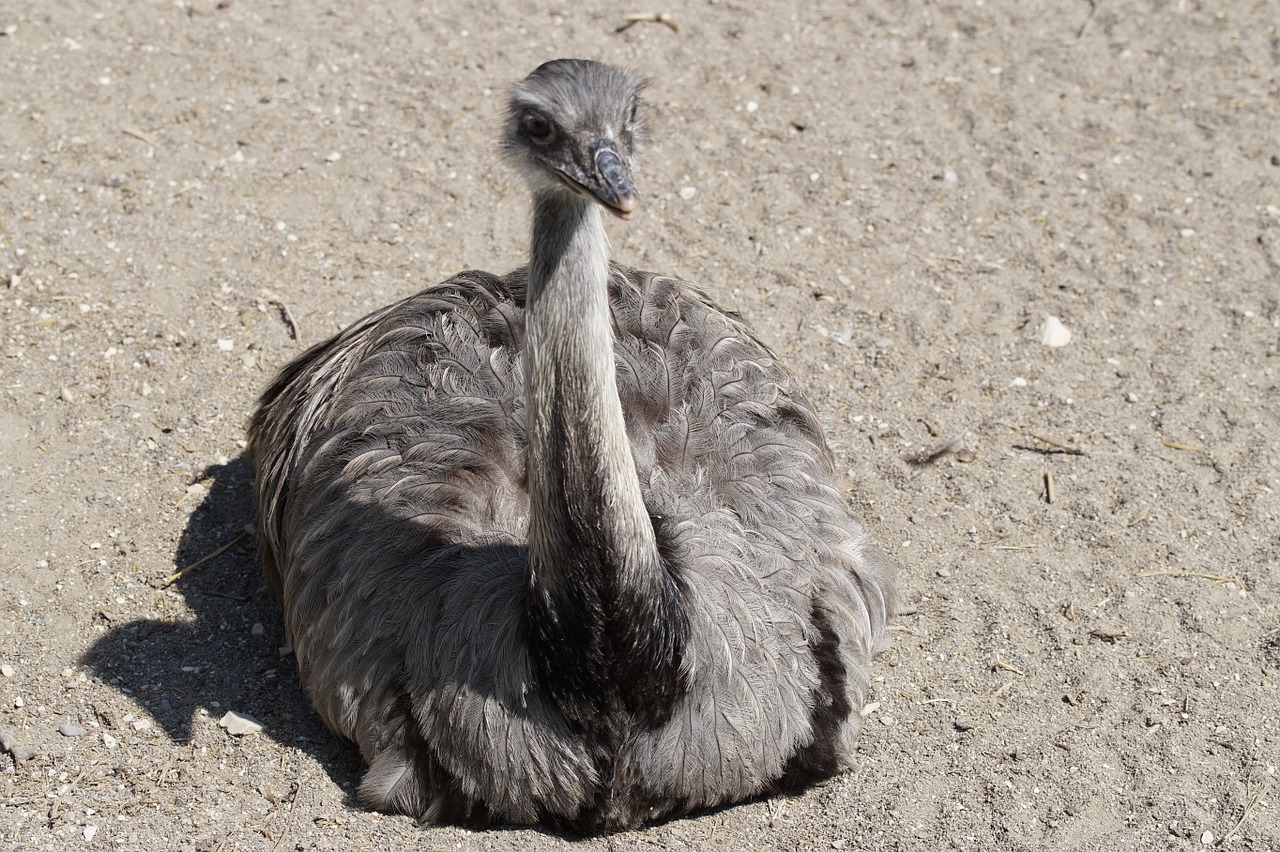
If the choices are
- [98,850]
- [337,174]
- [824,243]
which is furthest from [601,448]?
[337,174]

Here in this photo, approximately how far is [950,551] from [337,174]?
140 inches

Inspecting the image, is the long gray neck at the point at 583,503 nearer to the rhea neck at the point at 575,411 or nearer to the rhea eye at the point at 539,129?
the rhea neck at the point at 575,411

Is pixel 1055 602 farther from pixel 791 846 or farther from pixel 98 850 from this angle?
pixel 98 850

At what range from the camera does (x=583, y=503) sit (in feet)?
11.8

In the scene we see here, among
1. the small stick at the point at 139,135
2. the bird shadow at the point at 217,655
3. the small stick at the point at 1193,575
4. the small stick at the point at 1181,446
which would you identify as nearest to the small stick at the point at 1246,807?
the small stick at the point at 1193,575

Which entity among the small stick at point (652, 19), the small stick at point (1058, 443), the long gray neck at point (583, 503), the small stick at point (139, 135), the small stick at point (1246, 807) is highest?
the long gray neck at point (583, 503)

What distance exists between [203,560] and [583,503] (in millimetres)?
2274

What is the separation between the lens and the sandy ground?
455 centimetres

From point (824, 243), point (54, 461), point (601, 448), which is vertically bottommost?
point (54, 461)

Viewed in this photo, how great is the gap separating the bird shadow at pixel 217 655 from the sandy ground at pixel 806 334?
0.05 ft

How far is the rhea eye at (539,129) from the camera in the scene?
3.41 meters

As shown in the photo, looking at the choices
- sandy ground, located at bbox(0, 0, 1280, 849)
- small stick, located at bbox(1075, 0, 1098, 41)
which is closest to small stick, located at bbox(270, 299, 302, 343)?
sandy ground, located at bbox(0, 0, 1280, 849)

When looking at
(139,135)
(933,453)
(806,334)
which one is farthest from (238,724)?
(139,135)

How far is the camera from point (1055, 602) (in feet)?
17.2
